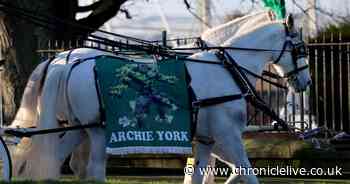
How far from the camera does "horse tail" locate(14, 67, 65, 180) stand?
431 inches

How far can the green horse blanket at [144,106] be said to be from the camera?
1095 centimetres

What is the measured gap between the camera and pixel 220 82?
11445 millimetres

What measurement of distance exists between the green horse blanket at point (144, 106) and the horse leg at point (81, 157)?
32.1 inches

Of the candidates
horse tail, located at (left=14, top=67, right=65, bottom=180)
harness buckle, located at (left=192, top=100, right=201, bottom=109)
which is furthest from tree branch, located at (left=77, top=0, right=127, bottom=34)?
harness buckle, located at (left=192, top=100, right=201, bottom=109)

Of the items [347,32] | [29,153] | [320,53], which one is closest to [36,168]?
[29,153]

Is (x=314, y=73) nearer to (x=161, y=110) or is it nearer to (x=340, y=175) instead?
(x=340, y=175)

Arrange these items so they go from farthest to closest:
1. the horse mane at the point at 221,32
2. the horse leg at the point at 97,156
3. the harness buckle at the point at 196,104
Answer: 1. the horse mane at the point at 221,32
2. the harness buckle at the point at 196,104
3. the horse leg at the point at 97,156

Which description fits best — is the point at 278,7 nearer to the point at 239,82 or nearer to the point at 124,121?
the point at 239,82

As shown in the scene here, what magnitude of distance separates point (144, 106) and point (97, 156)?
708mm

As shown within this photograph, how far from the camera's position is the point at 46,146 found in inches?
433

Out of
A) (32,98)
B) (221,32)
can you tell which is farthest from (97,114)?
(221,32)

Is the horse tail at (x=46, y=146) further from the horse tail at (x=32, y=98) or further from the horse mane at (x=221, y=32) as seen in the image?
the horse mane at (x=221, y=32)

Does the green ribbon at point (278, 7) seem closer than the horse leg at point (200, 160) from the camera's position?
No

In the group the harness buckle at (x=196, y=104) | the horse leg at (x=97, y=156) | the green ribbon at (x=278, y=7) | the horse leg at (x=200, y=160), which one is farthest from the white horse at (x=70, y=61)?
the horse leg at (x=200, y=160)
